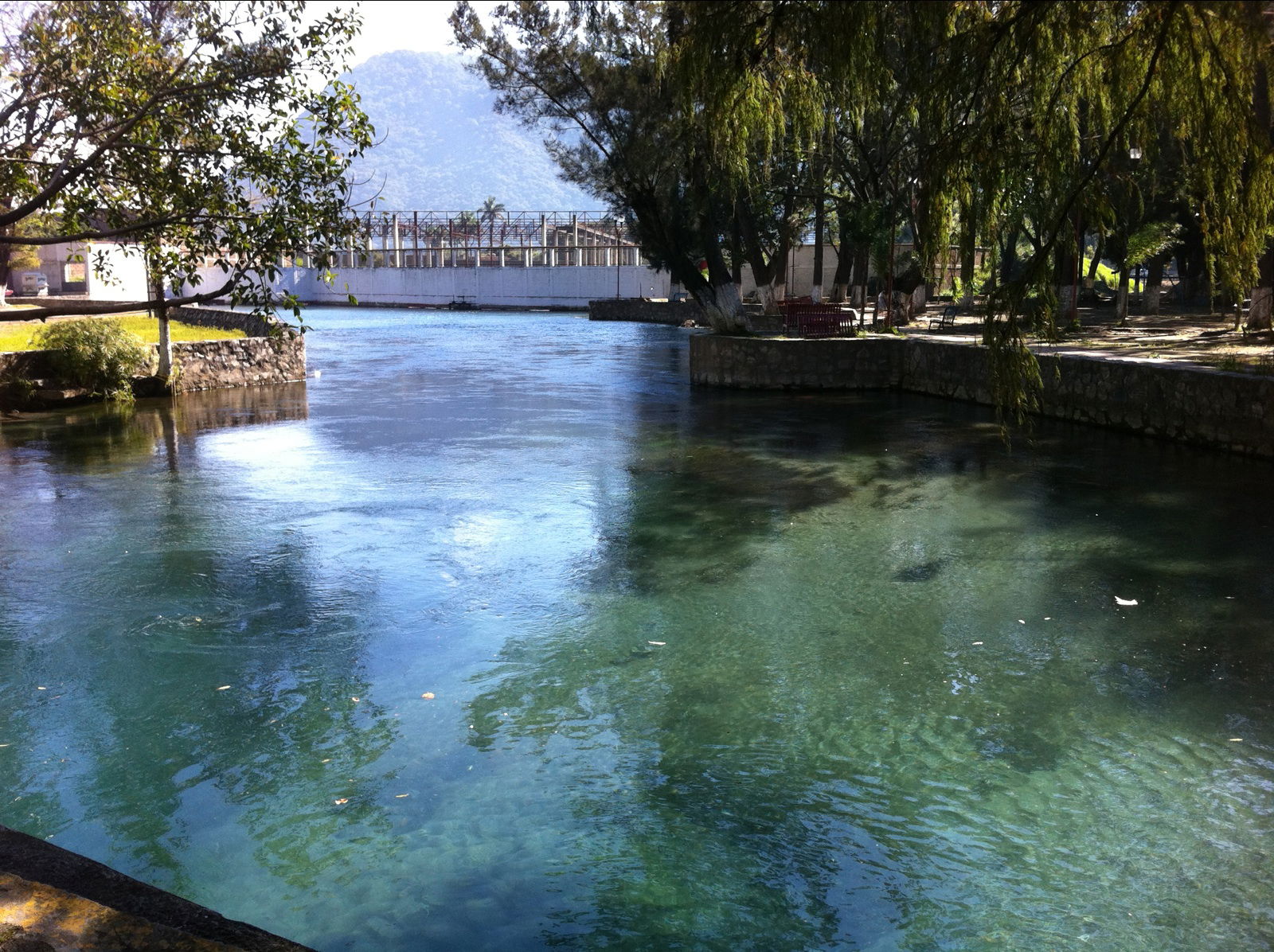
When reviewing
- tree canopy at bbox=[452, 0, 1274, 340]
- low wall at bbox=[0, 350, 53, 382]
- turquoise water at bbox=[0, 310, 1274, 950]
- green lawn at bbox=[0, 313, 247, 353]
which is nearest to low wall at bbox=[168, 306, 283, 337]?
green lawn at bbox=[0, 313, 247, 353]

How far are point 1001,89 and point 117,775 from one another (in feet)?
19.0

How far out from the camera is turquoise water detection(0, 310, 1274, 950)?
15.3ft

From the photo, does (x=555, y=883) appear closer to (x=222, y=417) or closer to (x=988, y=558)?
(x=988, y=558)

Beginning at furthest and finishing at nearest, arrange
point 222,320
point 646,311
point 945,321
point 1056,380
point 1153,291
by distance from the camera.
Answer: point 646,311, point 222,320, point 1153,291, point 945,321, point 1056,380

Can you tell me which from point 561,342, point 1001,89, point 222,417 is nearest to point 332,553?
point 1001,89

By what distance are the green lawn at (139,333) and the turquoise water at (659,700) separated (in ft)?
29.4

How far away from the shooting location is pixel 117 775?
567cm

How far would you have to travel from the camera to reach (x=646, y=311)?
164 feet

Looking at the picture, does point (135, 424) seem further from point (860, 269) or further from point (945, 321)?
point (860, 269)

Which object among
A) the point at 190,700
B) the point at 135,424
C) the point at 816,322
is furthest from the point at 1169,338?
the point at 190,700

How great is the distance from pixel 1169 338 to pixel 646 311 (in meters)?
30.1

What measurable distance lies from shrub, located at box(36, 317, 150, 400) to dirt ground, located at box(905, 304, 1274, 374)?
15.0 meters

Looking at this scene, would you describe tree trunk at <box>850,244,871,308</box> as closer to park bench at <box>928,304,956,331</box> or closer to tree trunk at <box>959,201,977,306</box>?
park bench at <box>928,304,956,331</box>

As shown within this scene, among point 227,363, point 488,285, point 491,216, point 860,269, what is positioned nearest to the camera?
point 227,363
